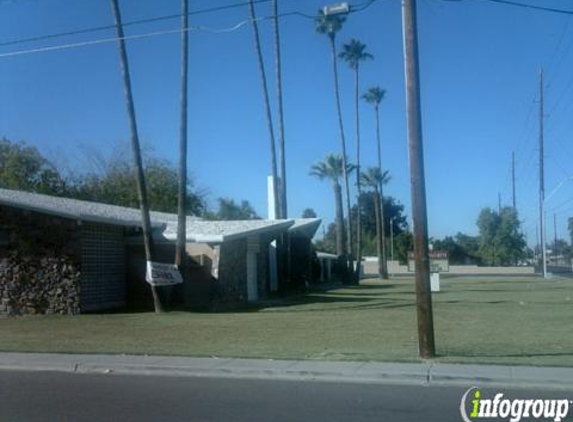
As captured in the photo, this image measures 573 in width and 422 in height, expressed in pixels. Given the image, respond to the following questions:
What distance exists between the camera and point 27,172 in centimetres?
5659

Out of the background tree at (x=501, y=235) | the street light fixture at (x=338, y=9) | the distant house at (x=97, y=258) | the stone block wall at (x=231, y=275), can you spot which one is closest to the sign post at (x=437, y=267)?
the distant house at (x=97, y=258)

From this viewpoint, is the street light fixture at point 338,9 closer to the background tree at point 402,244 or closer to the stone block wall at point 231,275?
the stone block wall at point 231,275

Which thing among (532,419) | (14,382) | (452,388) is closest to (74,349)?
(14,382)

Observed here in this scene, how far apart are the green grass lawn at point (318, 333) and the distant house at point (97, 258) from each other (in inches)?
63.2

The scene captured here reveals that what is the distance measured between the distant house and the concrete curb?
33.4 feet

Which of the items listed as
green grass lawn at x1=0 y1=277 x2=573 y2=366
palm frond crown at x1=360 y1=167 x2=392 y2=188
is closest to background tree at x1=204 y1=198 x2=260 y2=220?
palm frond crown at x1=360 y1=167 x2=392 y2=188

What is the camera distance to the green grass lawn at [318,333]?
1534 cm

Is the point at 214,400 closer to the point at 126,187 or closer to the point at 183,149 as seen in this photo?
the point at 183,149

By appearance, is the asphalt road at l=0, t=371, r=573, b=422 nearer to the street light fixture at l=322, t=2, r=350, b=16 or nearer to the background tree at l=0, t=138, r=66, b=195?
the street light fixture at l=322, t=2, r=350, b=16

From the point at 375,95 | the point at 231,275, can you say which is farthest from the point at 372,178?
the point at 231,275

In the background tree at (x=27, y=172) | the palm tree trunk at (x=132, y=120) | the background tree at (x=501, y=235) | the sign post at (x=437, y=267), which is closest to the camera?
the palm tree trunk at (x=132, y=120)

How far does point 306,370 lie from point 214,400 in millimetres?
2782

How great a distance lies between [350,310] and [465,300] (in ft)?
27.4

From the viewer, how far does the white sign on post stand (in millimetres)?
25625
